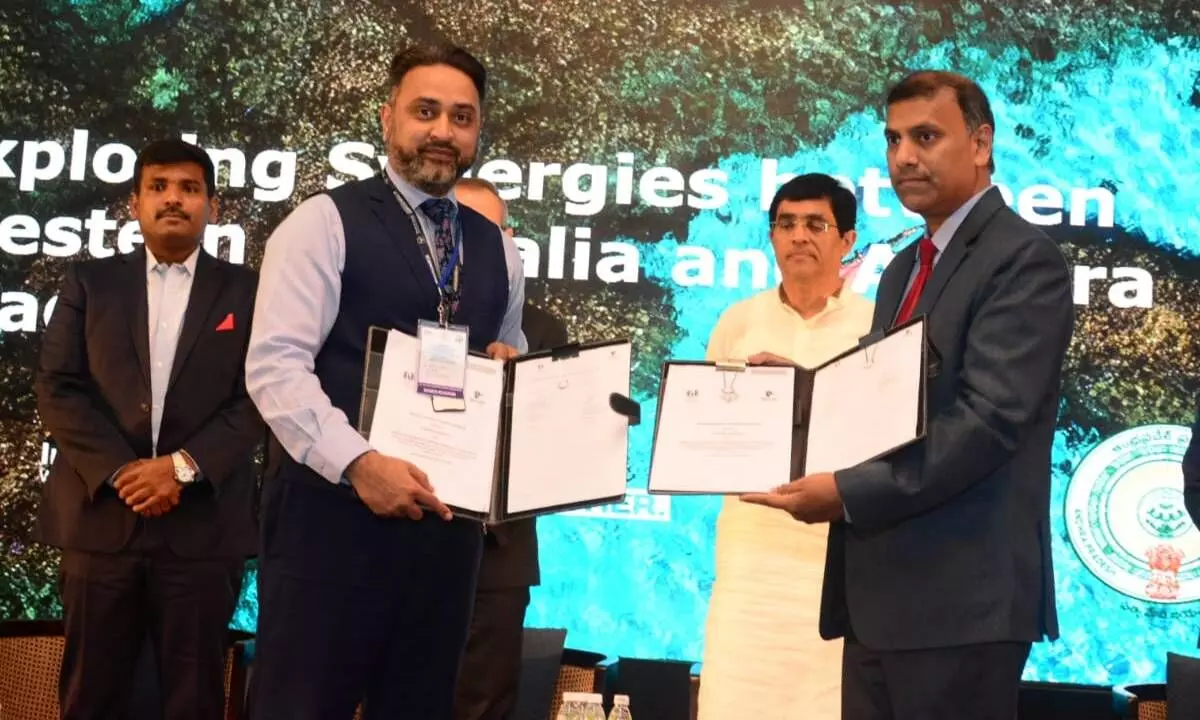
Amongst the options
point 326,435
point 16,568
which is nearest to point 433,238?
point 326,435

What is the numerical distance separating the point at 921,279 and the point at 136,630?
100 inches

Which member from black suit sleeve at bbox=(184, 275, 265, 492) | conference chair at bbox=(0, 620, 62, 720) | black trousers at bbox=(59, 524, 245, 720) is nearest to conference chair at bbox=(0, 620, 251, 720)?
conference chair at bbox=(0, 620, 62, 720)

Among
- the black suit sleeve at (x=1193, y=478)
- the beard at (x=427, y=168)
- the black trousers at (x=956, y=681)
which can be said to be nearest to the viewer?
the black trousers at (x=956, y=681)

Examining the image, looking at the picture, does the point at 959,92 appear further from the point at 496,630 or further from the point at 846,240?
the point at 496,630

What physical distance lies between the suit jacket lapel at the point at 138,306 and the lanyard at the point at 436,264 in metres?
1.50

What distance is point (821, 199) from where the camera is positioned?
4.09 metres

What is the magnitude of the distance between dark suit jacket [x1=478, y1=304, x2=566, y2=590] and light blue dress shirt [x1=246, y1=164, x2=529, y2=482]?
149 centimetres

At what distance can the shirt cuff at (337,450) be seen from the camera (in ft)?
8.54

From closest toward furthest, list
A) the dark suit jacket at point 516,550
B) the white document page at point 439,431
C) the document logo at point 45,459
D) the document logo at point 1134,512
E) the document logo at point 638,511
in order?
the white document page at point 439,431 < the dark suit jacket at point 516,550 < the document logo at point 1134,512 < the document logo at point 638,511 < the document logo at point 45,459

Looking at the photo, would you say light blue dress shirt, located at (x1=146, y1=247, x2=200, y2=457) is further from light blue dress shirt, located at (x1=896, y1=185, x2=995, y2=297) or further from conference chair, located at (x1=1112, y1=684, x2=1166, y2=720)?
conference chair, located at (x1=1112, y1=684, x2=1166, y2=720)

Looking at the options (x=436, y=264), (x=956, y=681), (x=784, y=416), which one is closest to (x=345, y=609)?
(x=436, y=264)

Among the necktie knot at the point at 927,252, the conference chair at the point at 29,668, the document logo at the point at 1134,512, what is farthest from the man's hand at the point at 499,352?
the document logo at the point at 1134,512

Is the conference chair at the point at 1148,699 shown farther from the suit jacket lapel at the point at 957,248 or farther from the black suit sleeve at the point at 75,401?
the black suit sleeve at the point at 75,401

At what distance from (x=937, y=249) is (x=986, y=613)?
2.44 feet
